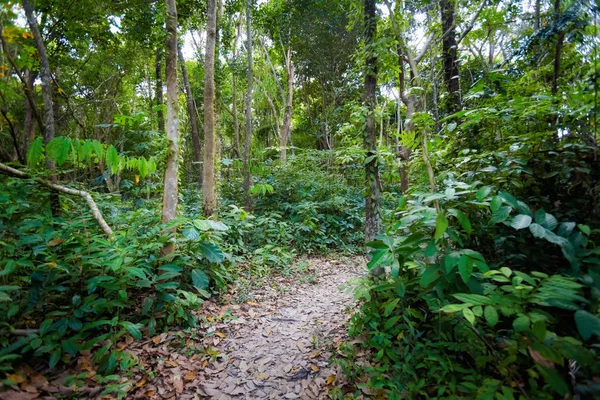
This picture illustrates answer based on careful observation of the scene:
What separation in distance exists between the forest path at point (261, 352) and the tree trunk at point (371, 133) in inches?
41.2

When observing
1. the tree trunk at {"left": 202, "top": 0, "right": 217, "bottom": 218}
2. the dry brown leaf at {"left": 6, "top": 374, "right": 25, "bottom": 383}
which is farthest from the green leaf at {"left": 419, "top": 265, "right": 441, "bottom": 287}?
the tree trunk at {"left": 202, "top": 0, "right": 217, "bottom": 218}

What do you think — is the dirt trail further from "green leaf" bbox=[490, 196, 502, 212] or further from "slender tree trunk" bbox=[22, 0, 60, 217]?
"slender tree trunk" bbox=[22, 0, 60, 217]

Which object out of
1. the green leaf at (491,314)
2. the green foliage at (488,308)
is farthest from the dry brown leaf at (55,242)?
the green leaf at (491,314)

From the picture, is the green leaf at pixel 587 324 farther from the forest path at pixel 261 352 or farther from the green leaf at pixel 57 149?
the green leaf at pixel 57 149

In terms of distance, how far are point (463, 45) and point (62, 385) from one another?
1701 centimetres

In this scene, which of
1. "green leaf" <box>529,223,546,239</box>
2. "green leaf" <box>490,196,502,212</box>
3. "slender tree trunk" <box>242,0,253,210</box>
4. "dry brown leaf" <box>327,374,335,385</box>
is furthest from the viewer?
"slender tree trunk" <box>242,0,253,210</box>

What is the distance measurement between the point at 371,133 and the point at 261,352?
10.1 ft

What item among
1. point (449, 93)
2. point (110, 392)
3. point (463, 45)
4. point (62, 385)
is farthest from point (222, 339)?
point (463, 45)

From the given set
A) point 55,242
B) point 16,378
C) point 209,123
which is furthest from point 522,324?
point 209,123

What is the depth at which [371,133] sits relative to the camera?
3.51 metres

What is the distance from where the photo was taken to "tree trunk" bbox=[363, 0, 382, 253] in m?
3.49

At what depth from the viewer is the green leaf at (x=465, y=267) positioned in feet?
5.78

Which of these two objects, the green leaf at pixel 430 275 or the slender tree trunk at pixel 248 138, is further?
the slender tree trunk at pixel 248 138

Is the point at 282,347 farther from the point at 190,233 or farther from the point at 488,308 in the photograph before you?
the point at 488,308
